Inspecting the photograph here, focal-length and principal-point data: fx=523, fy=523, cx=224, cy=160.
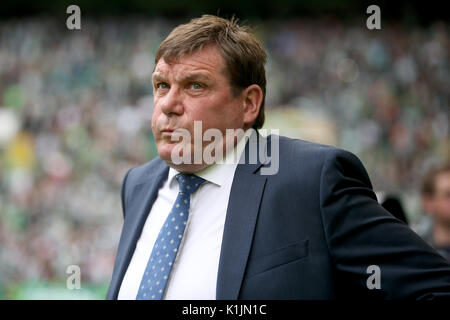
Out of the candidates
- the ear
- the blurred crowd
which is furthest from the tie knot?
the blurred crowd

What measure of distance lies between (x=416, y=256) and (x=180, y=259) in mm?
691

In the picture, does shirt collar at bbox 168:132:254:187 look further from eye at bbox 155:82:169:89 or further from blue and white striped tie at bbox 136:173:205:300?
eye at bbox 155:82:169:89

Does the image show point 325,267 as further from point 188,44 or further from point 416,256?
point 188,44

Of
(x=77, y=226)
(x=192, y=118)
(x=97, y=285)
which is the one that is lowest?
(x=97, y=285)

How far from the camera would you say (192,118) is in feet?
5.49

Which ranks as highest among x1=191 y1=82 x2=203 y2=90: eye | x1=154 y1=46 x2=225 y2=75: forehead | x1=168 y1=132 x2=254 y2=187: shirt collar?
x1=154 y1=46 x2=225 y2=75: forehead

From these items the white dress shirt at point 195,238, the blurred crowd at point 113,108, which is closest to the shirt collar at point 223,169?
the white dress shirt at point 195,238

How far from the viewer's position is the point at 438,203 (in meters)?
3.18

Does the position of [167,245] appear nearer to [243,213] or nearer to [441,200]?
[243,213]

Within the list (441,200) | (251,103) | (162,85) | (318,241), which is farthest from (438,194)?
(162,85)

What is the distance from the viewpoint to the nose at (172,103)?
5.51ft

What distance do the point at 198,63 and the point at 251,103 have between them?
0.26 meters

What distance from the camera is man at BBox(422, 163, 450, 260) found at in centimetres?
303

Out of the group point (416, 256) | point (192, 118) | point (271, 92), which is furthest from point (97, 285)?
point (416, 256)
